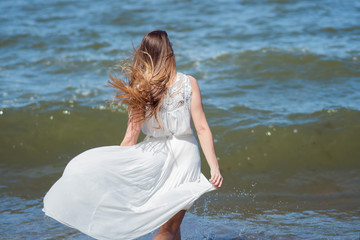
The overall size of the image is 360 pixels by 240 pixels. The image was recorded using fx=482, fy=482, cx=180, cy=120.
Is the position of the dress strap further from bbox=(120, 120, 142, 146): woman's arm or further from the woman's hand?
the woman's hand

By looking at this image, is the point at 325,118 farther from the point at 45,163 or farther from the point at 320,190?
the point at 45,163

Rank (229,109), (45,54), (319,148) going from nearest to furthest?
(319,148)
(229,109)
(45,54)

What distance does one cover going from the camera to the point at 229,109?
25.7 feet

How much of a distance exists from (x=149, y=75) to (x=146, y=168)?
64 cm

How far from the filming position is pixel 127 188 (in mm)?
3270

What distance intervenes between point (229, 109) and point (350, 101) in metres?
1.98

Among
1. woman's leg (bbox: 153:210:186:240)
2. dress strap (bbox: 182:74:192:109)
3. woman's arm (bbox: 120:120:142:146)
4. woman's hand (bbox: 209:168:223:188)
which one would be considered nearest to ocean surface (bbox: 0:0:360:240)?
woman's leg (bbox: 153:210:186:240)

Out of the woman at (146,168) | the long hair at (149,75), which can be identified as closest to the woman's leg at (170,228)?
the woman at (146,168)

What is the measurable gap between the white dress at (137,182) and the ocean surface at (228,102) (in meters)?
1.30

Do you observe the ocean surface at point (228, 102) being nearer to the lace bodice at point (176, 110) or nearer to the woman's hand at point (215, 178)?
the woman's hand at point (215, 178)

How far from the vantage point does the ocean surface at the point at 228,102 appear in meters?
5.04

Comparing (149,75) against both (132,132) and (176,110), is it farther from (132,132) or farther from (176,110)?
(132,132)

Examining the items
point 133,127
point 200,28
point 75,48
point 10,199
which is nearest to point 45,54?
point 75,48

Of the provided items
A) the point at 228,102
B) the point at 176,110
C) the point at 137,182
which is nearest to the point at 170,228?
the point at 137,182
